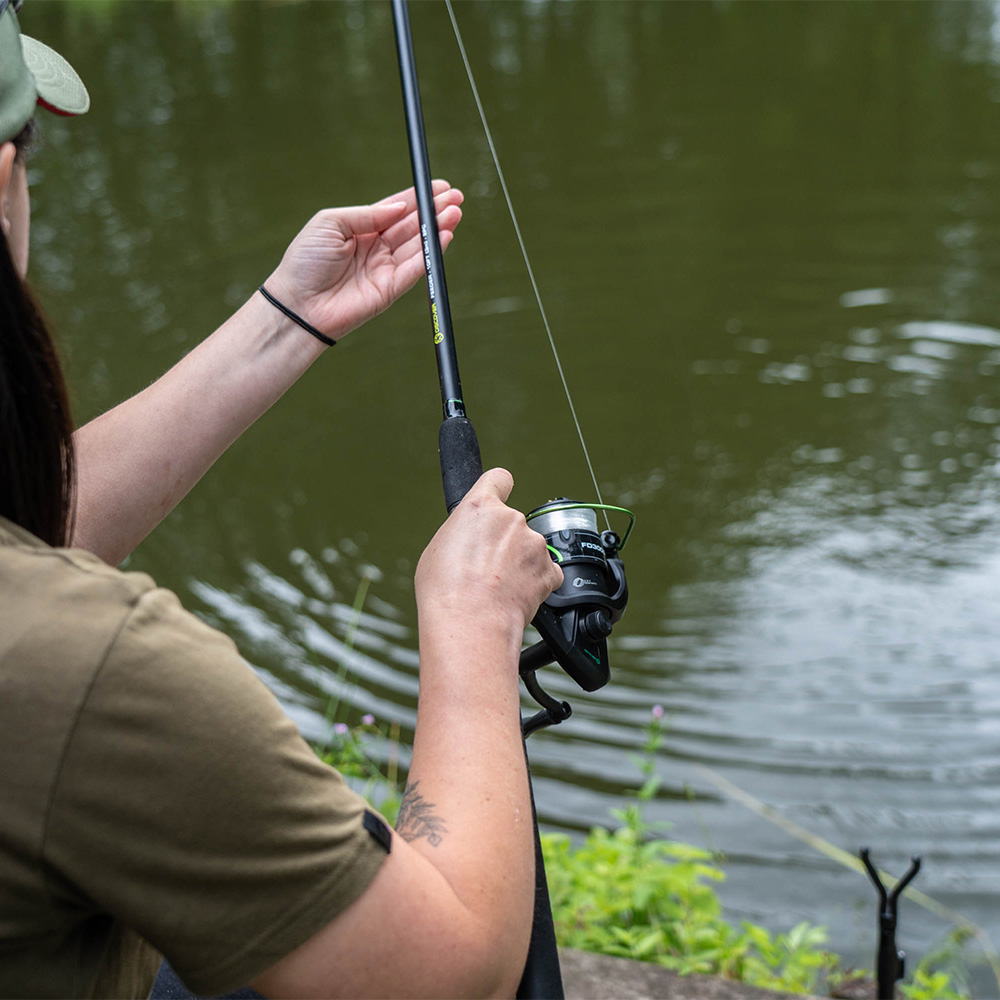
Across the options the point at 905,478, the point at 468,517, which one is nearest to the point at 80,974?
the point at 468,517

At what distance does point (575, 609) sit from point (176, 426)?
609mm

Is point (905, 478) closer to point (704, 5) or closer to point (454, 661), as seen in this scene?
point (454, 661)

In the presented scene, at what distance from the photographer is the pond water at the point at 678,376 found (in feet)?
9.72

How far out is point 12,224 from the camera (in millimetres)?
987

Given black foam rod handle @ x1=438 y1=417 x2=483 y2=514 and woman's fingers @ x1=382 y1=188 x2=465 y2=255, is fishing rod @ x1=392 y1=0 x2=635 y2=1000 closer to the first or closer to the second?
black foam rod handle @ x1=438 y1=417 x2=483 y2=514

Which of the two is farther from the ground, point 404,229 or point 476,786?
point 404,229

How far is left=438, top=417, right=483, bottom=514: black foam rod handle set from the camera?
1.40 meters

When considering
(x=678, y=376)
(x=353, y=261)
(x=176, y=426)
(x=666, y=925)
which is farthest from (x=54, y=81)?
(x=678, y=376)

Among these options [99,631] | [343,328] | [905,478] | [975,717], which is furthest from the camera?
[905,478]

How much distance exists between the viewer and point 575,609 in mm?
1319

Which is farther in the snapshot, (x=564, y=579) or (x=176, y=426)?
(x=176, y=426)

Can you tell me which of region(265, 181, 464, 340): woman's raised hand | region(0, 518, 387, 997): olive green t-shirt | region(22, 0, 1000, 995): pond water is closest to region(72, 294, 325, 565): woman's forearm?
region(265, 181, 464, 340): woman's raised hand

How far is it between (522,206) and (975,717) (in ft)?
14.7

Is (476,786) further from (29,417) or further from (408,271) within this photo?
(408,271)
